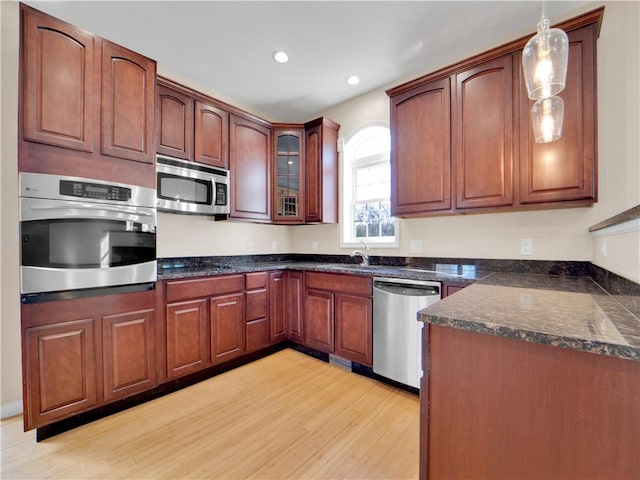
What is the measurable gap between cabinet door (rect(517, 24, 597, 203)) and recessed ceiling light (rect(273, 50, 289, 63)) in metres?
2.00

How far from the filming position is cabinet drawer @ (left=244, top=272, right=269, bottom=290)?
280cm

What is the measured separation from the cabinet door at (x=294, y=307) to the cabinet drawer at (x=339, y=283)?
5.9 inches

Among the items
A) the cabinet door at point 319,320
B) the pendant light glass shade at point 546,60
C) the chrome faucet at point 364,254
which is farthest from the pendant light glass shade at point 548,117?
the cabinet door at point 319,320

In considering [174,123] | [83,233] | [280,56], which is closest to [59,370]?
[83,233]

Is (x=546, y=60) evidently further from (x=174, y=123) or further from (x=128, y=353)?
(x=128, y=353)

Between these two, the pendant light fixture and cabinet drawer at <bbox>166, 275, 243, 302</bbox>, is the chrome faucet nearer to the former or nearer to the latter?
cabinet drawer at <bbox>166, 275, 243, 302</bbox>

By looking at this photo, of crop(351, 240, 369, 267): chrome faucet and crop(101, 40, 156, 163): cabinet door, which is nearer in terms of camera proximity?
crop(101, 40, 156, 163): cabinet door

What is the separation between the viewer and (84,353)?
1794 millimetres

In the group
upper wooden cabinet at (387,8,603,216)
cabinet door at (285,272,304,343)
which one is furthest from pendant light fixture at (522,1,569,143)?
cabinet door at (285,272,304,343)

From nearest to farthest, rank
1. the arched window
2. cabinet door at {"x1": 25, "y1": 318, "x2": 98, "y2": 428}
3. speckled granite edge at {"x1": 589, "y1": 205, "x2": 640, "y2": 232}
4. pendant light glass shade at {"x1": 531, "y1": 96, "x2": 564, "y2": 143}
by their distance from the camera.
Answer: speckled granite edge at {"x1": 589, "y1": 205, "x2": 640, "y2": 232}
pendant light glass shade at {"x1": 531, "y1": 96, "x2": 564, "y2": 143}
cabinet door at {"x1": 25, "y1": 318, "x2": 98, "y2": 428}
the arched window

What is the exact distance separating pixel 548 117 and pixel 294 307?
8.52ft

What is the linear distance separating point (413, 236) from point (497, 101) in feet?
4.31

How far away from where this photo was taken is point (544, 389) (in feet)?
2.45

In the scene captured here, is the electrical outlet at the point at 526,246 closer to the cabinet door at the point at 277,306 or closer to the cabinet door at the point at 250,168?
the cabinet door at the point at 277,306
